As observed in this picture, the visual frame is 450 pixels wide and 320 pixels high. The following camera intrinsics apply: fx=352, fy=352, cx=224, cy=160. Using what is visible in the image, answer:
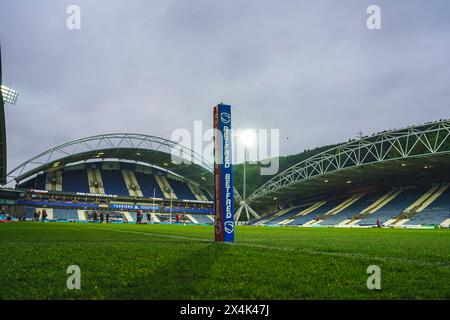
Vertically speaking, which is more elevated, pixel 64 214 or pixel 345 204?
pixel 345 204

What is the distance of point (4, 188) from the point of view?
60562mm

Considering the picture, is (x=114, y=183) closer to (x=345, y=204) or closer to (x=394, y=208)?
(x=345, y=204)

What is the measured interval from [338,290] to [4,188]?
69.3 meters

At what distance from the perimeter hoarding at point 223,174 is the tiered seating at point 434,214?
38.8 meters

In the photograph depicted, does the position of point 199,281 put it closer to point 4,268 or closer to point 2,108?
point 4,268

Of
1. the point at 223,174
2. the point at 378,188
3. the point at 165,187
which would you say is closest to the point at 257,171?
the point at 165,187

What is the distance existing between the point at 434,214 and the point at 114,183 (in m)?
57.9

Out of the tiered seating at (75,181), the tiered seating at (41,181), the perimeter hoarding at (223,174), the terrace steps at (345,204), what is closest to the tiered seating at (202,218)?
the tiered seating at (75,181)

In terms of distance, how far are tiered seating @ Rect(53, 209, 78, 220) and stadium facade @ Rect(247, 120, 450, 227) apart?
3235 cm

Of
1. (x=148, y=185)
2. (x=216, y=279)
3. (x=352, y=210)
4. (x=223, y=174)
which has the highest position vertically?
(x=148, y=185)

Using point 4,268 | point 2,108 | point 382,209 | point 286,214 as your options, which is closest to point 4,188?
point 2,108

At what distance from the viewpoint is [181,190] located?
3196 inches

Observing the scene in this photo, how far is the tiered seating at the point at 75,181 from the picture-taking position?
6819 cm

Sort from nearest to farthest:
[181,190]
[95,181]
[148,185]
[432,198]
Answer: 1. [432,198]
2. [95,181]
3. [148,185]
4. [181,190]
